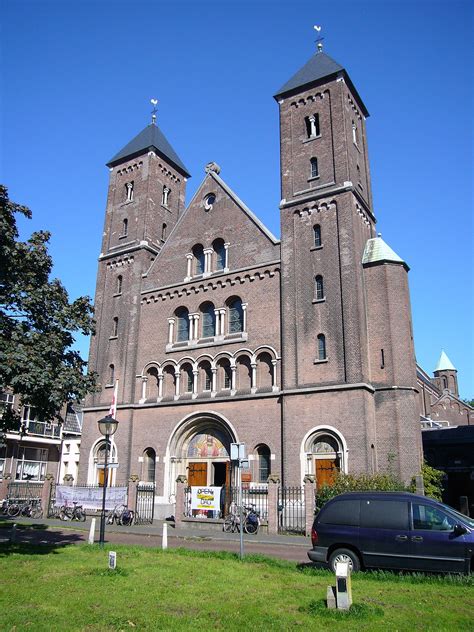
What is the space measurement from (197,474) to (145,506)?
12.5ft

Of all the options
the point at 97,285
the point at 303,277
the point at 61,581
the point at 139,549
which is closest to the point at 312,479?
the point at 139,549

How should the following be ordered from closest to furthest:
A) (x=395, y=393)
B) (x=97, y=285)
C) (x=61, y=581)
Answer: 1. (x=61, y=581)
2. (x=395, y=393)
3. (x=97, y=285)

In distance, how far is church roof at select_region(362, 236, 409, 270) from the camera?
28.4 m

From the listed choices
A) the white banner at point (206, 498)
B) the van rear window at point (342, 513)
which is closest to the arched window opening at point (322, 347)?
the white banner at point (206, 498)

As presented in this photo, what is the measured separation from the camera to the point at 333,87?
106 feet

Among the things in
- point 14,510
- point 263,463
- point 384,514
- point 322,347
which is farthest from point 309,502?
point 14,510

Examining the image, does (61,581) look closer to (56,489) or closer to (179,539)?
(179,539)

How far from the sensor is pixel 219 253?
111 feet

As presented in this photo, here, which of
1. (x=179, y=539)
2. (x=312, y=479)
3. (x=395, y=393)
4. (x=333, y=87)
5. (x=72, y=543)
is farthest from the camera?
(x=333, y=87)

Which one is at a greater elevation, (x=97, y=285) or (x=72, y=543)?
(x=97, y=285)

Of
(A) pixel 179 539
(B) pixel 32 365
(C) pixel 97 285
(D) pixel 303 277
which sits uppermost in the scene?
(C) pixel 97 285

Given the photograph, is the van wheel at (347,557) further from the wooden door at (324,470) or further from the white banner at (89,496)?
the white banner at (89,496)

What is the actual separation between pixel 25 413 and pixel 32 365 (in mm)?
33284

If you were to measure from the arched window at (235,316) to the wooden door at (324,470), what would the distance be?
8919mm
